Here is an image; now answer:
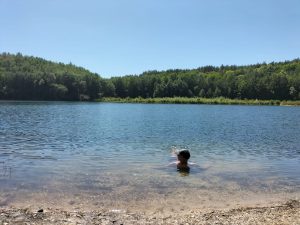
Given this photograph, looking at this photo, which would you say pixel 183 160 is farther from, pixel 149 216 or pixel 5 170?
pixel 149 216

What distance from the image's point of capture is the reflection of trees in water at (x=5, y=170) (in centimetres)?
2113

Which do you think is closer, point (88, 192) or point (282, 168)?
point (88, 192)

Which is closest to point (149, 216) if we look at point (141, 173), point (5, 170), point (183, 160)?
point (141, 173)

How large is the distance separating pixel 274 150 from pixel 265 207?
63.1 ft

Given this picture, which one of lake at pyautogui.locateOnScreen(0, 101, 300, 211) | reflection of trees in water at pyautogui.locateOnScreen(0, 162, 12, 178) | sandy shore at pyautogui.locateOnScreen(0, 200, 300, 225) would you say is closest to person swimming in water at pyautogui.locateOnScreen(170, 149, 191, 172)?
lake at pyautogui.locateOnScreen(0, 101, 300, 211)

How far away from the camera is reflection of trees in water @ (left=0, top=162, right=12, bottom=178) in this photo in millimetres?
21134

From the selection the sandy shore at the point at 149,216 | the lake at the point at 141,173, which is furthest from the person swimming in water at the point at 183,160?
the sandy shore at the point at 149,216

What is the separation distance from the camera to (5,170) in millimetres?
22266

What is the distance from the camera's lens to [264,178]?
71.9ft

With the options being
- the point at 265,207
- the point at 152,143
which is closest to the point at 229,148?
the point at 152,143

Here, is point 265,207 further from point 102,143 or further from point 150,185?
point 102,143

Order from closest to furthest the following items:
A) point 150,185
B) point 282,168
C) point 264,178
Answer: point 150,185 < point 264,178 < point 282,168

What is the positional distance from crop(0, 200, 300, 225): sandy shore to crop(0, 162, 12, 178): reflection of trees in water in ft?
22.6

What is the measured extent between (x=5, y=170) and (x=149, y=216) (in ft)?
38.6
